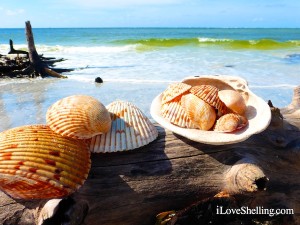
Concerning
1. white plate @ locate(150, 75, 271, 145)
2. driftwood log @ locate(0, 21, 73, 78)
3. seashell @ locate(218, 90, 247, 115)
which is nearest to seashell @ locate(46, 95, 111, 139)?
white plate @ locate(150, 75, 271, 145)

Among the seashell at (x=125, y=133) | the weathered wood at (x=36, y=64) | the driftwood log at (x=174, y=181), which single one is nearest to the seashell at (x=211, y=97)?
the driftwood log at (x=174, y=181)

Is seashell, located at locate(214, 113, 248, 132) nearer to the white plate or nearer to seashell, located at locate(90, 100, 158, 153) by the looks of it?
the white plate

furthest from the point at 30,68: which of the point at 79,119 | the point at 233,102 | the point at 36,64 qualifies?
the point at 233,102

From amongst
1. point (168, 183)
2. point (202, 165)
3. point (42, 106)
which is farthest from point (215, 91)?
point (42, 106)

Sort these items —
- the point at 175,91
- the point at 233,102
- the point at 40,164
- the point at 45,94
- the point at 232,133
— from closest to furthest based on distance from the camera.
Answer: the point at 40,164 → the point at 232,133 → the point at 233,102 → the point at 175,91 → the point at 45,94

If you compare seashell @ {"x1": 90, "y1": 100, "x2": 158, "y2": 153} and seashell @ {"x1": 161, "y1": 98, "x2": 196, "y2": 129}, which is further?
seashell @ {"x1": 161, "y1": 98, "x2": 196, "y2": 129}

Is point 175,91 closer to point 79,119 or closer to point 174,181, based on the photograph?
point 174,181
